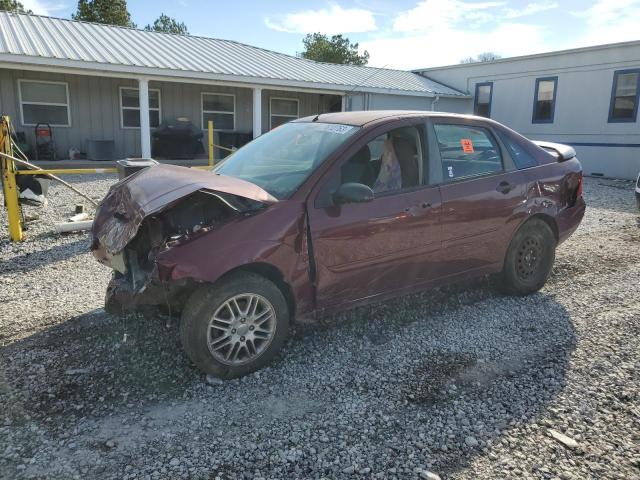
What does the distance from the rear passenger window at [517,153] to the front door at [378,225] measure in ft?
3.47

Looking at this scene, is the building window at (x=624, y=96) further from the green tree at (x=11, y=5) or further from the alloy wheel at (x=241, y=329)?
the green tree at (x=11, y=5)

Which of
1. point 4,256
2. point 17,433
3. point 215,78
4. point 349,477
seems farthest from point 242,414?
point 215,78

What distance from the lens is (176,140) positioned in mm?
16109

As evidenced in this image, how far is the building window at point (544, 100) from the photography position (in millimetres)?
18062

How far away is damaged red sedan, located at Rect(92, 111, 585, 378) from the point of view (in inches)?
128

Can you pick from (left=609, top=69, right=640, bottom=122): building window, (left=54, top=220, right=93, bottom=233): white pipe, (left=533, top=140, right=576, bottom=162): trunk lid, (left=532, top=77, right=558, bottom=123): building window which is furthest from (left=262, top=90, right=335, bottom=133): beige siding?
(left=533, top=140, right=576, bottom=162): trunk lid

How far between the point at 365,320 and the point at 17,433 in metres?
2.61

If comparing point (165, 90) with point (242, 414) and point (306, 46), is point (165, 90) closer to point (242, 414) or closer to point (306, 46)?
point (242, 414)

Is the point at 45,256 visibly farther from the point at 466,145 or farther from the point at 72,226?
the point at 466,145

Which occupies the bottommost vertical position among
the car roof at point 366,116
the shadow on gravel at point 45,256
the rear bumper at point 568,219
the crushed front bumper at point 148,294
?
the shadow on gravel at point 45,256

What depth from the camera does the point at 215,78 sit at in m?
14.7

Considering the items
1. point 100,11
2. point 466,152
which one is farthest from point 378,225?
point 100,11

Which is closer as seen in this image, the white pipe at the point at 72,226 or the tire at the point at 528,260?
the tire at the point at 528,260

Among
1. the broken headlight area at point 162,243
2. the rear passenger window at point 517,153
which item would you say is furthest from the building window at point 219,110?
the broken headlight area at point 162,243
